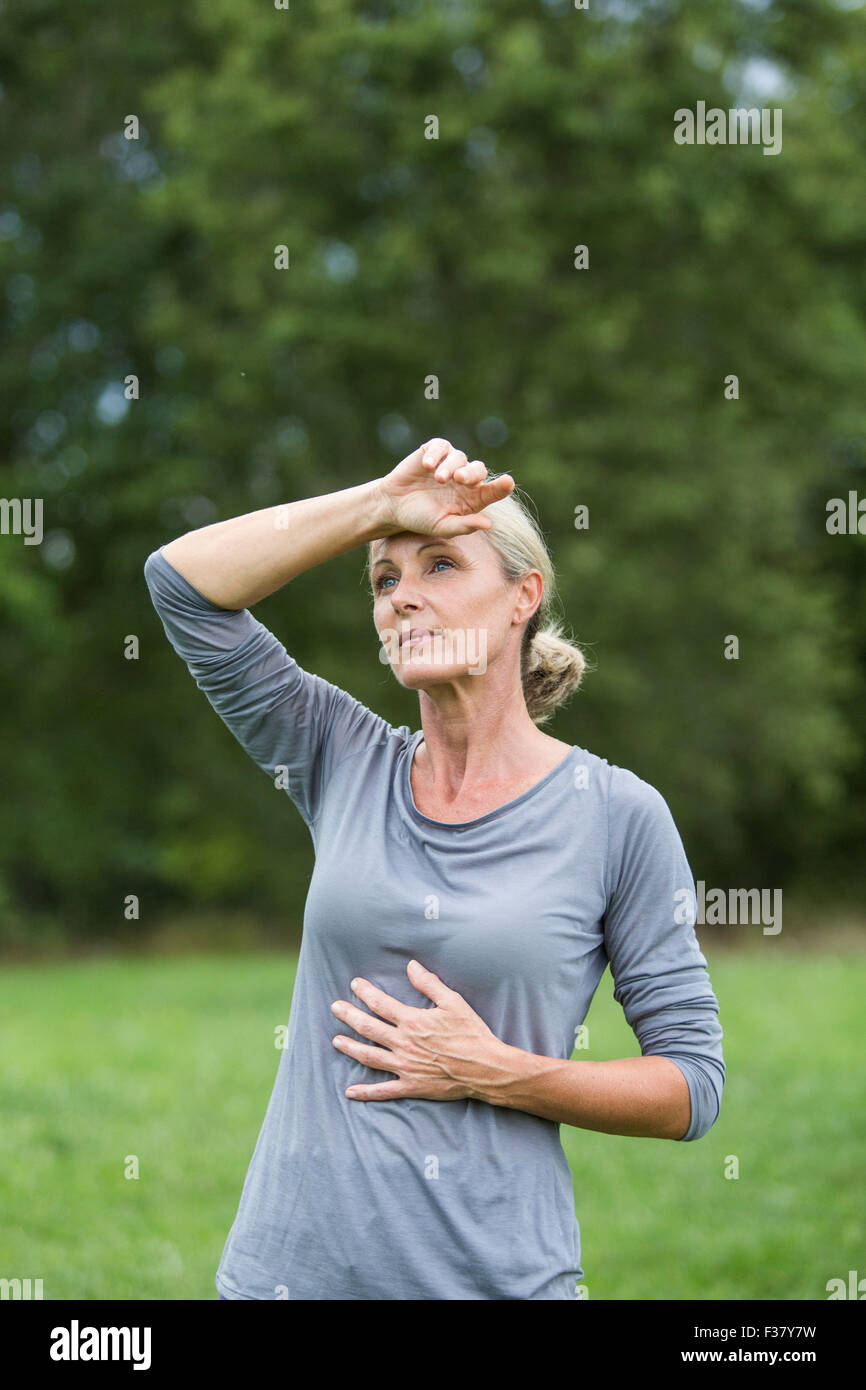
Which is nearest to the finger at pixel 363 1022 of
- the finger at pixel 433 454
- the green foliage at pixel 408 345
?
the finger at pixel 433 454

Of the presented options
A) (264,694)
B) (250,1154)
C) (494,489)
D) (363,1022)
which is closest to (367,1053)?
(363,1022)

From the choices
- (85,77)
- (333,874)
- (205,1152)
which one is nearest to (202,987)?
(205,1152)

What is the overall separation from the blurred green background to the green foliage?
0.05 m

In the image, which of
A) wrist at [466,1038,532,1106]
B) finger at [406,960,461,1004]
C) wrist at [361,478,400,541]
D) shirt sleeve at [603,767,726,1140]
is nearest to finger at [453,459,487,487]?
wrist at [361,478,400,541]

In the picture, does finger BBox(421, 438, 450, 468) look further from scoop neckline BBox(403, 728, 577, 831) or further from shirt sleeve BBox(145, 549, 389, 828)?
scoop neckline BBox(403, 728, 577, 831)

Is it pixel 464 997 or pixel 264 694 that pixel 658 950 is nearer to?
pixel 464 997

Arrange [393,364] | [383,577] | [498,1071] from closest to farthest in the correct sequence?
[498,1071] → [383,577] → [393,364]

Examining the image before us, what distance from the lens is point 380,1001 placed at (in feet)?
7.14

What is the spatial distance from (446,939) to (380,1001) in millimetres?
145

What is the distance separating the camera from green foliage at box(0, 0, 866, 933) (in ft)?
53.2

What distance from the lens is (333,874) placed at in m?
2.25

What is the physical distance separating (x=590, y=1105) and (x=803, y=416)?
17.7m

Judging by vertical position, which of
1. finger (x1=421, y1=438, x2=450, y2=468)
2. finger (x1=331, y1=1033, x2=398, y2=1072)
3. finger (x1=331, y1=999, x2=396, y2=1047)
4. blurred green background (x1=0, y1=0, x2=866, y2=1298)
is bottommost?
finger (x1=331, y1=1033, x2=398, y2=1072)
